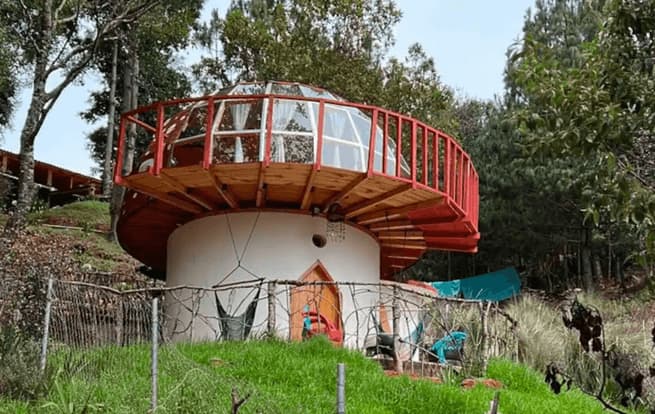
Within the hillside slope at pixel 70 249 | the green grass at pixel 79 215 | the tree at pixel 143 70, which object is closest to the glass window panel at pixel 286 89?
the hillside slope at pixel 70 249

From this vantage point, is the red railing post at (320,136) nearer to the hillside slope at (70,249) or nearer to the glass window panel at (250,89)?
the glass window panel at (250,89)

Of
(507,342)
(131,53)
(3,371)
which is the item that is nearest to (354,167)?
(507,342)

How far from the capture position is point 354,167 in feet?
39.5

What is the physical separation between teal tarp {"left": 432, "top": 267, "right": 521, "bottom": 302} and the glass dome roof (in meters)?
9.61

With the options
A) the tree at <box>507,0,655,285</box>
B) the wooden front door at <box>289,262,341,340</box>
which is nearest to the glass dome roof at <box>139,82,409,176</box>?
the wooden front door at <box>289,262,341,340</box>

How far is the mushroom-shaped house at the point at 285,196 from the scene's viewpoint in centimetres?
1177

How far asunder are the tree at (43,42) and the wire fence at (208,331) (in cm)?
678

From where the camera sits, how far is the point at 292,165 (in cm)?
1147

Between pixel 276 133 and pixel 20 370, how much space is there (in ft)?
17.2

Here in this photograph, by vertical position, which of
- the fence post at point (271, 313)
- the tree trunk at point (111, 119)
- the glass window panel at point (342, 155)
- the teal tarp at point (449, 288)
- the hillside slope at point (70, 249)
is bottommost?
the fence post at point (271, 313)

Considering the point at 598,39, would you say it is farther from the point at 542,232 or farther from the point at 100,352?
the point at 542,232

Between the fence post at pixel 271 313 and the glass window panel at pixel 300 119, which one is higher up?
the glass window panel at pixel 300 119

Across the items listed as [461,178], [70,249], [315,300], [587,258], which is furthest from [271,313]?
[587,258]

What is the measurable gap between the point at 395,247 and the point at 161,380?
9.60 metres
